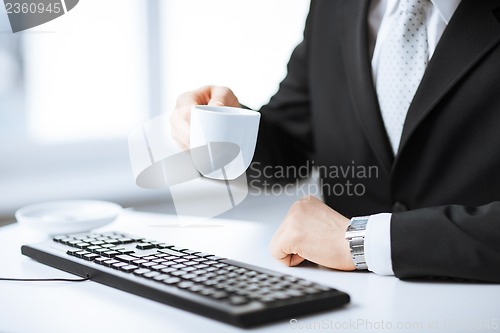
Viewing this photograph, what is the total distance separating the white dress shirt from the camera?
1065mm

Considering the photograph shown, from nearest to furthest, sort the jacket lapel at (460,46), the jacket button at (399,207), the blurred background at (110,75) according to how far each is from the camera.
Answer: the jacket lapel at (460,46)
the jacket button at (399,207)
the blurred background at (110,75)

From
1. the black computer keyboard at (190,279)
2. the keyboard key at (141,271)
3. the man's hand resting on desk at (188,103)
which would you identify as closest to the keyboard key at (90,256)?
the black computer keyboard at (190,279)

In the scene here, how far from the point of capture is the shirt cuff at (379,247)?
106cm

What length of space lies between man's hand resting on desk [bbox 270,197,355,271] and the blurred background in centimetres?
100

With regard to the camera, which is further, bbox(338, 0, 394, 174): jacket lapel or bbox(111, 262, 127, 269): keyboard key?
→ bbox(338, 0, 394, 174): jacket lapel

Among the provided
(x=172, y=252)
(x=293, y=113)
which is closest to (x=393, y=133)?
(x=293, y=113)

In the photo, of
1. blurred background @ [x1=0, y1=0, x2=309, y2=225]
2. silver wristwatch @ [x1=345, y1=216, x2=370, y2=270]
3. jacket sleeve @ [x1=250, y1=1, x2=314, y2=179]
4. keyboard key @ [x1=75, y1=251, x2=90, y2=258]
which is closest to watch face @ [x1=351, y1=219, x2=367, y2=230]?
silver wristwatch @ [x1=345, y1=216, x2=370, y2=270]

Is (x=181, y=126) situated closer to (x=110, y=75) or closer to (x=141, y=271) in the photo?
(x=141, y=271)

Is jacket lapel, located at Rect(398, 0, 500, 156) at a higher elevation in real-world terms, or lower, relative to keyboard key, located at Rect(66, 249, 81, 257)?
higher

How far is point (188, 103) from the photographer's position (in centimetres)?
135

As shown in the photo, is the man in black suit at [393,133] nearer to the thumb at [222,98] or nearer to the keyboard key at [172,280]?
the thumb at [222,98]

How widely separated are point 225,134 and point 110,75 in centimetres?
120

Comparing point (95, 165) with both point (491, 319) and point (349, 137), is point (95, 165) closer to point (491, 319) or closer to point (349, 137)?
point (349, 137)

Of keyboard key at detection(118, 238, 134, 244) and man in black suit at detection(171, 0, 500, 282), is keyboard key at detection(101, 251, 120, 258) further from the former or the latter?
man in black suit at detection(171, 0, 500, 282)
